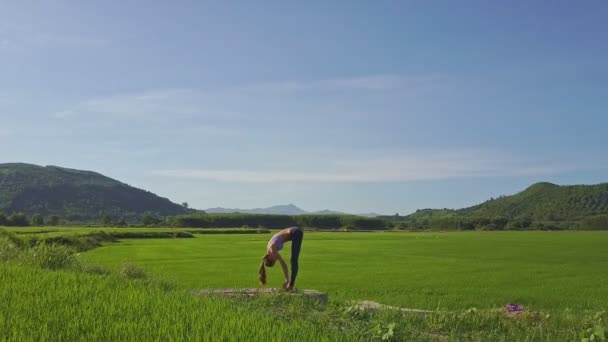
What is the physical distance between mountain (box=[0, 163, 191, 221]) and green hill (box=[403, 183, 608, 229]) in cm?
8360

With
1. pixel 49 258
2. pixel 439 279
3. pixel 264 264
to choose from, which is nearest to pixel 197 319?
pixel 264 264

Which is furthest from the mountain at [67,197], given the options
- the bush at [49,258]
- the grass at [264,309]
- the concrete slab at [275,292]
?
the concrete slab at [275,292]

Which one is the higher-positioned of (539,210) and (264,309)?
(539,210)

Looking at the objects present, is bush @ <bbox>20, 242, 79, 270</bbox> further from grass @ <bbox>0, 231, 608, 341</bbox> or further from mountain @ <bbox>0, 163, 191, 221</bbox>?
mountain @ <bbox>0, 163, 191, 221</bbox>

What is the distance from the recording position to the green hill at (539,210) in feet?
388

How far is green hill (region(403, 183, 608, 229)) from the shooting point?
118300mm

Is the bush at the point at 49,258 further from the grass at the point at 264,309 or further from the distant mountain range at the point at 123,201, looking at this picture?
the distant mountain range at the point at 123,201

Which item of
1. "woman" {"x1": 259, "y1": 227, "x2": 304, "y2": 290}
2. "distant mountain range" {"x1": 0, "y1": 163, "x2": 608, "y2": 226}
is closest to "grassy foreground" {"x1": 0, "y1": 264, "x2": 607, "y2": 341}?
"woman" {"x1": 259, "y1": 227, "x2": 304, "y2": 290}

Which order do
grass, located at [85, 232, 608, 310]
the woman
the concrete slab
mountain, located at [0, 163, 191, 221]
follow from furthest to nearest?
mountain, located at [0, 163, 191, 221], grass, located at [85, 232, 608, 310], the woman, the concrete slab

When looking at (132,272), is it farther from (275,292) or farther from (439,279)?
(439,279)

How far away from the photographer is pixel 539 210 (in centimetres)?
15112

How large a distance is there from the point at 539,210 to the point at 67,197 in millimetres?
131967

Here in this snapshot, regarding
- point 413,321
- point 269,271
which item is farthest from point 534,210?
point 413,321

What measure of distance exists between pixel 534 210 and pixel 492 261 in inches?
5228
